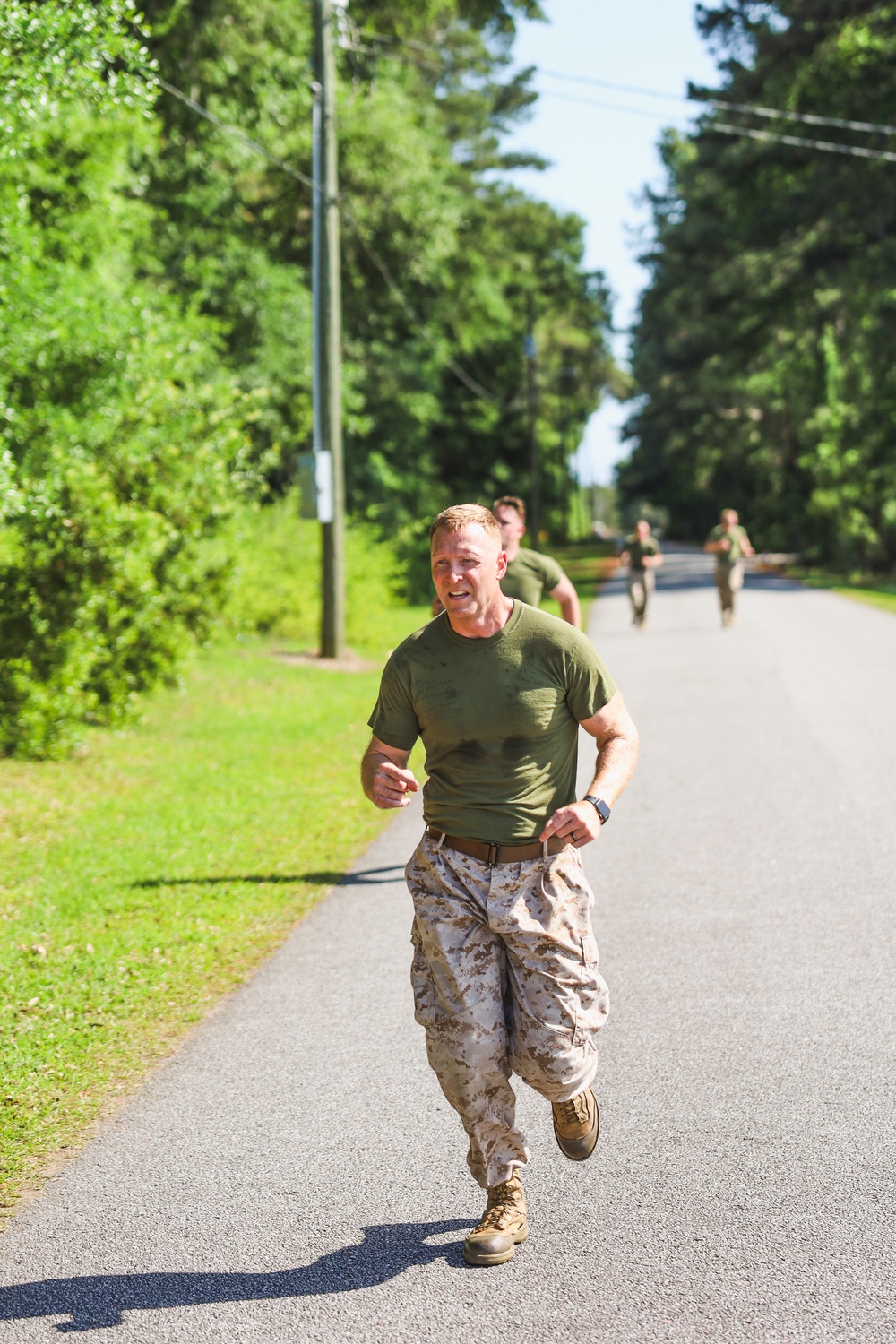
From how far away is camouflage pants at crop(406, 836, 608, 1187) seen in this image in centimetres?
377

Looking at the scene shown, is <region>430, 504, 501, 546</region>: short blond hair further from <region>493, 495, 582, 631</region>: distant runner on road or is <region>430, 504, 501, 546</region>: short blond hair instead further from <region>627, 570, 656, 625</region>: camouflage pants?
<region>627, 570, 656, 625</region>: camouflage pants

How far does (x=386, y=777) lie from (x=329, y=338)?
599 inches

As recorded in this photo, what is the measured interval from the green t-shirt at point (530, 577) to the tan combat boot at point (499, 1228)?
4450 mm

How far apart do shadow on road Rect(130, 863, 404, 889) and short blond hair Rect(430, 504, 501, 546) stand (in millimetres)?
4537

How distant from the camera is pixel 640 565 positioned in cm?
2342

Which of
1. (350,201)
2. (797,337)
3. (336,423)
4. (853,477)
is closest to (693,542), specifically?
(797,337)

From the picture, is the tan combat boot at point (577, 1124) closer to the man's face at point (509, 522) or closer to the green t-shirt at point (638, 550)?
the man's face at point (509, 522)

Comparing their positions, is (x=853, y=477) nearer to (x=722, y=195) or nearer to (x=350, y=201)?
(x=722, y=195)

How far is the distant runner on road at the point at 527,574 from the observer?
8016 mm

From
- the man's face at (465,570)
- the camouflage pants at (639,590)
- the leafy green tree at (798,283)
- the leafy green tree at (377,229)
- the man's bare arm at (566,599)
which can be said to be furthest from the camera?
the leafy green tree at (798,283)

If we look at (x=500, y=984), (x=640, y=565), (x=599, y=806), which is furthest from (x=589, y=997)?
(x=640, y=565)

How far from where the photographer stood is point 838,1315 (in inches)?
132

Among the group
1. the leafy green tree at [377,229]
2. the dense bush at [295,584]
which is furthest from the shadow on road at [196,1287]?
the dense bush at [295,584]

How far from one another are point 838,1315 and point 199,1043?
292 centimetres
